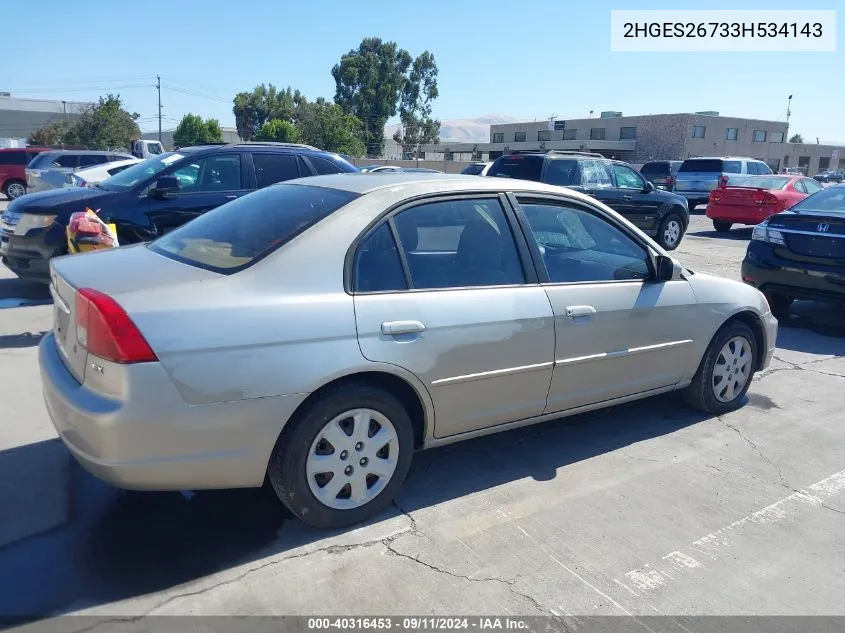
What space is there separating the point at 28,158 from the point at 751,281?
828 inches

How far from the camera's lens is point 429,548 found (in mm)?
3297

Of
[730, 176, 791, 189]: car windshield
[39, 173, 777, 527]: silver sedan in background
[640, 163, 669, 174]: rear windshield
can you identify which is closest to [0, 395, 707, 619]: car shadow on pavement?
[39, 173, 777, 527]: silver sedan in background

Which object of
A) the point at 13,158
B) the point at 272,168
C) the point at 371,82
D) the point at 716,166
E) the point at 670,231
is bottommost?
the point at 670,231

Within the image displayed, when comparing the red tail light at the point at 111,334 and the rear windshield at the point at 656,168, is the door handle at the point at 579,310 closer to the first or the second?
the red tail light at the point at 111,334

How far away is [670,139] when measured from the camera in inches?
2125

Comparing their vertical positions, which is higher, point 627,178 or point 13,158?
point 13,158

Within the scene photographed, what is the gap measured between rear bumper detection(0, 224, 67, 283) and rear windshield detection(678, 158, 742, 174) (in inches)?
845

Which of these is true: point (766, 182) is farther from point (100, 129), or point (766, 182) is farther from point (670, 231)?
point (100, 129)

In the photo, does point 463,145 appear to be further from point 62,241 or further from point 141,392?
point 141,392

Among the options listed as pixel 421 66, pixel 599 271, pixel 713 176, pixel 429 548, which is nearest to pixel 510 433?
pixel 599 271

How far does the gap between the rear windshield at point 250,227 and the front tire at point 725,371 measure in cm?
290

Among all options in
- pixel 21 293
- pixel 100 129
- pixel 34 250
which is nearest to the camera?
pixel 34 250

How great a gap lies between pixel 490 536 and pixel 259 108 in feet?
248

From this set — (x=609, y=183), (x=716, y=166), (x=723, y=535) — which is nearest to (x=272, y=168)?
(x=723, y=535)
